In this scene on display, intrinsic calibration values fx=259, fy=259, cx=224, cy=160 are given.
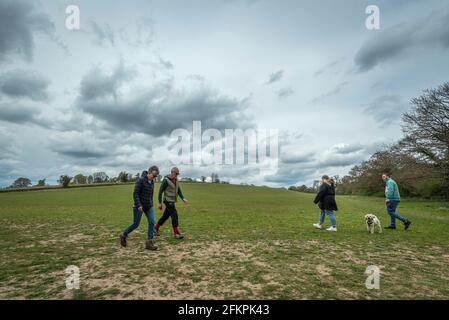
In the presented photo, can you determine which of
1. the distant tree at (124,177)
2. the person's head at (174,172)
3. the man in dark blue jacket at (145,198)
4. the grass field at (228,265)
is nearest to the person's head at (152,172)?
the man in dark blue jacket at (145,198)

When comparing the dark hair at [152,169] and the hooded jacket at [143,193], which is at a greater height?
the dark hair at [152,169]

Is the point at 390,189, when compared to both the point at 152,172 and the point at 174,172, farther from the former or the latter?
the point at 152,172

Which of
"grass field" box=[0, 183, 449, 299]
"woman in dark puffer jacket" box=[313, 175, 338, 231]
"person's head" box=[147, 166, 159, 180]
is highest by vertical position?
"person's head" box=[147, 166, 159, 180]

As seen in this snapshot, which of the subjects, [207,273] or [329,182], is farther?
[329,182]

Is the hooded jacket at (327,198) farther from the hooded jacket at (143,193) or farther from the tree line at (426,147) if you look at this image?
the tree line at (426,147)

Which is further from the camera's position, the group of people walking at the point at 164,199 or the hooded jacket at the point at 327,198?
the hooded jacket at the point at 327,198

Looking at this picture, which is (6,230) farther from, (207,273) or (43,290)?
(207,273)

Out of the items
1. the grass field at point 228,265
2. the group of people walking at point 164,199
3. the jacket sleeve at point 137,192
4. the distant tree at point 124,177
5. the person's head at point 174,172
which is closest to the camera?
the grass field at point 228,265

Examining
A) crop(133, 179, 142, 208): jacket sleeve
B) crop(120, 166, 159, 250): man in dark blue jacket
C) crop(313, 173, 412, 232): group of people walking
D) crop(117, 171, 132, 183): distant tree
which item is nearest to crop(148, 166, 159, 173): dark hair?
crop(120, 166, 159, 250): man in dark blue jacket

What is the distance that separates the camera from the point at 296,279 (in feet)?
17.2

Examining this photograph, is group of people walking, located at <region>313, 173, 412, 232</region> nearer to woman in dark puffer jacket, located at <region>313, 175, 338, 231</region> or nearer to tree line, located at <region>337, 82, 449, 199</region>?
woman in dark puffer jacket, located at <region>313, 175, 338, 231</region>

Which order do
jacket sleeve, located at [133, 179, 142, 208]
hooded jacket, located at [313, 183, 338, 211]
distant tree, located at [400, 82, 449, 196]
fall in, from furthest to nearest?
distant tree, located at [400, 82, 449, 196]
hooded jacket, located at [313, 183, 338, 211]
jacket sleeve, located at [133, 179, 142, 208]

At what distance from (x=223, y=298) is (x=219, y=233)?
6.15 m
